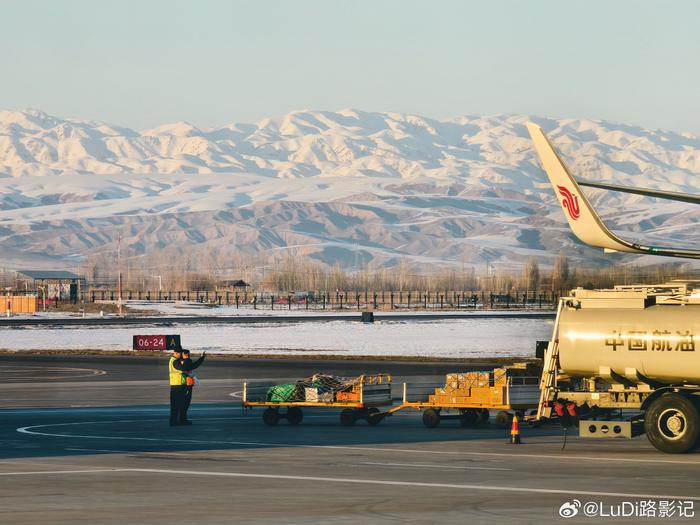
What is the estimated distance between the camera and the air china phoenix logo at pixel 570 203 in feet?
134

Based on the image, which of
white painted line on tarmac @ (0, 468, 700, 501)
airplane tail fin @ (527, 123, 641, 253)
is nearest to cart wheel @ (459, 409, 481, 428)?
airplane tail fin @ (527, 123, 641, 253)

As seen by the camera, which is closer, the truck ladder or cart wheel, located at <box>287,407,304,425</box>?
the truck ladder

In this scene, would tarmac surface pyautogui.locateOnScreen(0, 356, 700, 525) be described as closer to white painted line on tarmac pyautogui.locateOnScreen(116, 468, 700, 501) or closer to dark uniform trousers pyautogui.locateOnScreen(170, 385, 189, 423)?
white painted line on tarmac pyautogui.locateOnScreen(116, 468, 700, 501)

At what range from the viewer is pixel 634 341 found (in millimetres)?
34562

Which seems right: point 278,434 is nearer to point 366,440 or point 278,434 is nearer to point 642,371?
point 366,440

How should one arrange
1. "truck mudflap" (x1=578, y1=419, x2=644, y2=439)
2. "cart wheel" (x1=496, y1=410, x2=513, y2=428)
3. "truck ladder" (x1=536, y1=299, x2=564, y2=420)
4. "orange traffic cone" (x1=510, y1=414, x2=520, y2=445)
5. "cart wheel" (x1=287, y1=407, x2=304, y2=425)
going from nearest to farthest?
"truck mudflap" (x1=578, y1=419, x2=644, y2=439) → "truck ladder" (x1=536, y1=299, x2=564, y2=420) → "orange traffic cone" (x1=510, y1=414, x2=520, y2=445) → "cart wheel" (x1=496, y1=410, x2=513, y2=428) → "cart wheel" (x1=287, y1=407, x2=304, y2=425)

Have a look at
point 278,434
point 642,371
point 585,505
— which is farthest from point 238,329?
point 585,505

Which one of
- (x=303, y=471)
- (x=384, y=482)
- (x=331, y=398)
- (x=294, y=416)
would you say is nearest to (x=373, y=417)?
(x=331, y=398)

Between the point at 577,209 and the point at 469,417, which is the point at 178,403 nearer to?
the point at 469,417

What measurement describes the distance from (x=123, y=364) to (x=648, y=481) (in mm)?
52314

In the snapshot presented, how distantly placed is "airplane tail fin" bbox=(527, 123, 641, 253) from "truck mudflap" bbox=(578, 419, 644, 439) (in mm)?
7023

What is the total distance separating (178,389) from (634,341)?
50.5 ft

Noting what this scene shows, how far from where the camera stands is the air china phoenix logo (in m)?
40.8

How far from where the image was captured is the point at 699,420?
1329 inches
